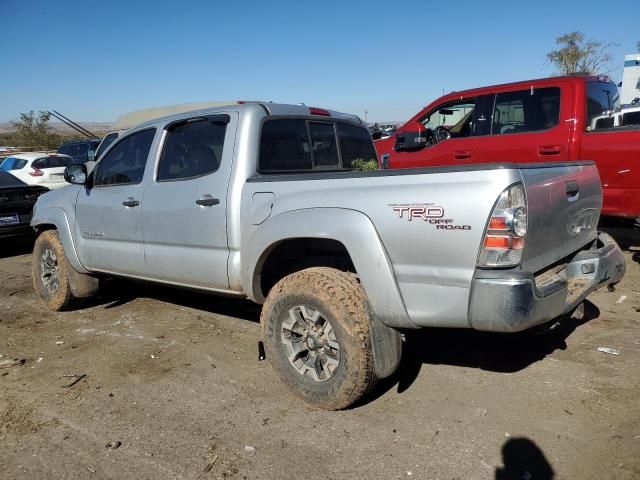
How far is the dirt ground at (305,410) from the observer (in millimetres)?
2740

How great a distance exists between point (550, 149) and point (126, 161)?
461 centimetres

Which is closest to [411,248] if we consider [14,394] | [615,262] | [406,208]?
[406,208]

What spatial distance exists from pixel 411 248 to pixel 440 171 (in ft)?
1.39

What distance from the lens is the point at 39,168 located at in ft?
41.0

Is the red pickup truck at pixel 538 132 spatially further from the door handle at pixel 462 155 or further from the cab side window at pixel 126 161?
the cab side window at pixel 126 161

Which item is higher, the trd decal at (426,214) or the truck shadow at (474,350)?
the trd decal at (426,214)

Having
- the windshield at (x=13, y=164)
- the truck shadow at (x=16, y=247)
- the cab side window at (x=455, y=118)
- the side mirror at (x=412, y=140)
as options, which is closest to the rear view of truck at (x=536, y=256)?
the side mirror at (x=412, y=140)

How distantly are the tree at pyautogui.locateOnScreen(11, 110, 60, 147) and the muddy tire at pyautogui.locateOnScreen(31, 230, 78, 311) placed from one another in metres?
39.6

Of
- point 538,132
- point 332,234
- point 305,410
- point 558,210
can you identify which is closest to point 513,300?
point 558,210

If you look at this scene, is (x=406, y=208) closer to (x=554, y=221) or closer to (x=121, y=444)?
(x=554, y=221)

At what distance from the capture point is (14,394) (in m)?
3.66

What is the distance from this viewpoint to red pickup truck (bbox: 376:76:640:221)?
573 centimetres

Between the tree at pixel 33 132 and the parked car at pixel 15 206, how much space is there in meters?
35.7

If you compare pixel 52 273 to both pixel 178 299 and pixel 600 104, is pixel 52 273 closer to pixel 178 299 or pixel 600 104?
pixel 178 299
